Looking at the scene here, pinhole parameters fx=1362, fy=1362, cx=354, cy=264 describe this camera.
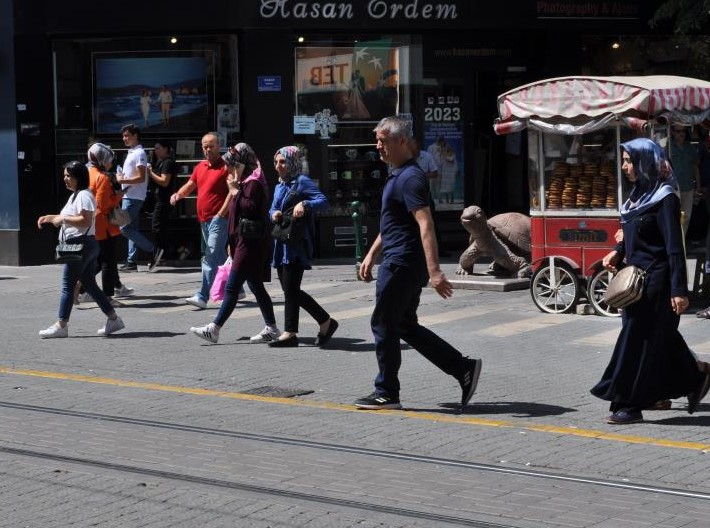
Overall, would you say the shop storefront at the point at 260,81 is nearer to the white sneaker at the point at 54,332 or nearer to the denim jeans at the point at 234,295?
the white sneaker at the point at 54,332

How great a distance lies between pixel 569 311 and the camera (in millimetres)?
13711

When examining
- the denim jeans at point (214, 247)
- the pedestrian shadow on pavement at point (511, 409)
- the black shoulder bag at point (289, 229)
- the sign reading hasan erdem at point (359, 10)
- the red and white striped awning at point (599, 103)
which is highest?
the sign reading hasan erdem at point (359, 10)

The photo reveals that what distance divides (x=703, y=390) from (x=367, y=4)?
12.3 m

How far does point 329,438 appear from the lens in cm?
812

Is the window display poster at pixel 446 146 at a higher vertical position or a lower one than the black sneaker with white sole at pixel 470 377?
higher

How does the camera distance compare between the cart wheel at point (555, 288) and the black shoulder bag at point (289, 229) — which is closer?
the black shoulder bag at point (289, 229)

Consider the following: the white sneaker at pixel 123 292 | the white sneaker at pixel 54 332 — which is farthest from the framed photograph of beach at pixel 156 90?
the white sneaker at pixel 54 332

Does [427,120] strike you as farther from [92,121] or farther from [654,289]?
[654,289]

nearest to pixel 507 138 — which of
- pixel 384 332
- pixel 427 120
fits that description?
pixel 427 120

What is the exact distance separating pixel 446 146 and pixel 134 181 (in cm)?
574

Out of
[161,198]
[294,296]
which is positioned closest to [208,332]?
[294,296]

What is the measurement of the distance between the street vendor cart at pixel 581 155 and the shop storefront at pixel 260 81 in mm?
6197

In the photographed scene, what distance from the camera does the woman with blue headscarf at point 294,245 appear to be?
1167 cm

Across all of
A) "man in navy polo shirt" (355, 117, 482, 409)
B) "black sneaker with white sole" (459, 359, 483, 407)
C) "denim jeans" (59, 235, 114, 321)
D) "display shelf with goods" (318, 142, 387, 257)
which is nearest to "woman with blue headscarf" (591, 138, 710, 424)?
"black sneaker with white sole" (459, 359, 483, 407)
